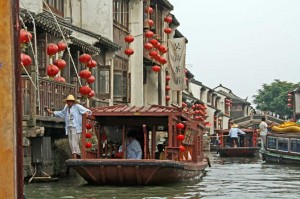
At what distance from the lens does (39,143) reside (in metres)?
15.0

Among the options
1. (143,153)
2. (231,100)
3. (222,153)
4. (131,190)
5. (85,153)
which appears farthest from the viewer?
(231,100)

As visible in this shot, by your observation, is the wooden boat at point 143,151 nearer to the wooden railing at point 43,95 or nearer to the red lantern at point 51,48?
the wooden railing at point 43,95

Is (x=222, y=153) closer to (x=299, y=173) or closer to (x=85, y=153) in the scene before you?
(x=299, y=173)

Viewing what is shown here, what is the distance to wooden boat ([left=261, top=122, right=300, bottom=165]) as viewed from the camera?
1000 inches

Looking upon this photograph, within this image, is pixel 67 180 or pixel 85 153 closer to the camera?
pixel 85 153

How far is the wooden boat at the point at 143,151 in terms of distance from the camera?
13969mm

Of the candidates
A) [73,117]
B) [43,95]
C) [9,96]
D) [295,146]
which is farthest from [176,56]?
[9,96]

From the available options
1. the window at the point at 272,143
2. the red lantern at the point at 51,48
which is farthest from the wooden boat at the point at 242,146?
the red lantern at the point at 51,48

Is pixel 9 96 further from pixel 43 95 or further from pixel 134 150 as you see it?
pixel 134 150

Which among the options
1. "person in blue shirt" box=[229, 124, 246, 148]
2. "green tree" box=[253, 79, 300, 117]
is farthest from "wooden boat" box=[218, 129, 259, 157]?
"green tree" box=[253, 79, 300, 117]

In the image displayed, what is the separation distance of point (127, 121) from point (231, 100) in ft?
212

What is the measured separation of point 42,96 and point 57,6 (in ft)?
24.7

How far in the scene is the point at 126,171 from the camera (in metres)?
14.0

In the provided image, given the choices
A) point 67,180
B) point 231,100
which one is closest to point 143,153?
point 67,180
